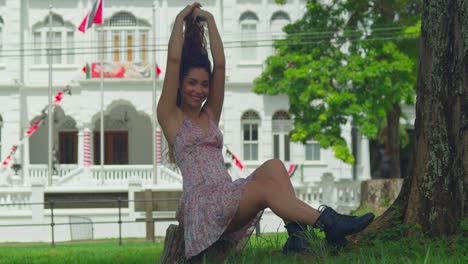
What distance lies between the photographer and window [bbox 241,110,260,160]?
41.3 metres

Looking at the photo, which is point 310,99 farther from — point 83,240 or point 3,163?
point 3,163

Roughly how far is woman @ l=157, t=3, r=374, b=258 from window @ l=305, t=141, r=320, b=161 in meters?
34.0

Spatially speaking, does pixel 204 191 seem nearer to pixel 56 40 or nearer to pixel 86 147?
pixel 86 147

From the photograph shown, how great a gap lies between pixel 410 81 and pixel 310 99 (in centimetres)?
298

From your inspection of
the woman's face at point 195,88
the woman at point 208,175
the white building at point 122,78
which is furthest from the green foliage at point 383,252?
the white building at point 122,78

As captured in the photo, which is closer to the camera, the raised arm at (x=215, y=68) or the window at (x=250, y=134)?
the raised arm at (x=215, y=68)

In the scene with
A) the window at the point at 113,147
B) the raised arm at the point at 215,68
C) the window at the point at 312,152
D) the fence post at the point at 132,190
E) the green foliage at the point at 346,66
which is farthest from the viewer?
the window at the point at 113,147

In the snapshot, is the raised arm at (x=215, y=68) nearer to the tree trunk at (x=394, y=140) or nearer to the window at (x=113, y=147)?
the tree trunk at (x=394, y=140)

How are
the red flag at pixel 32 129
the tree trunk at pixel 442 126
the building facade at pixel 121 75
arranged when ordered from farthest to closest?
the building facade at pixel 121 75
the red flag at pixel 32 129
the tree trunk at pixel 442 126

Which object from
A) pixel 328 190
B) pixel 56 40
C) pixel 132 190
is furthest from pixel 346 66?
pixel 56 40

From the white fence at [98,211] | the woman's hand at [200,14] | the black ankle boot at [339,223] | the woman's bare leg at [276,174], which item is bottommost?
the white fence at [98,211]

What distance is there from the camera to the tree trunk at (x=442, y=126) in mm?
7688

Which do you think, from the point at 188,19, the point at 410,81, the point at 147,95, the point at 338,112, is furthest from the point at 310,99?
the point at 188,19

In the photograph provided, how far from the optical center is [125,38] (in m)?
41.2
